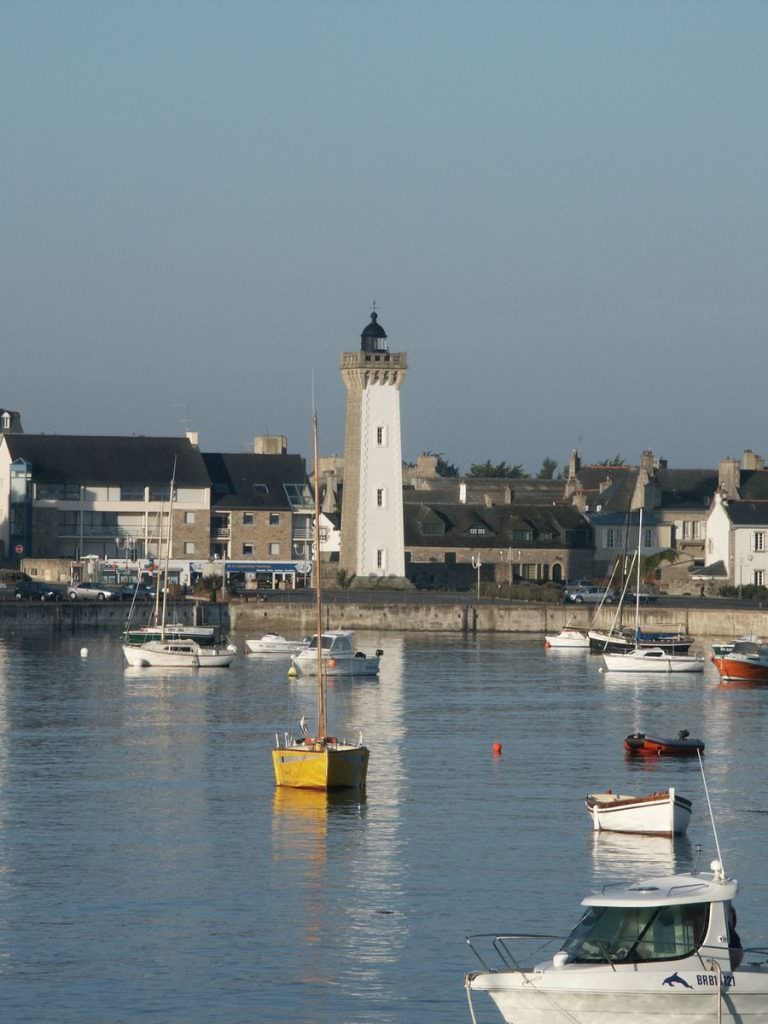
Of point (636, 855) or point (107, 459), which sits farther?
point (107, 459)

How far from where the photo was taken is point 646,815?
4003cm

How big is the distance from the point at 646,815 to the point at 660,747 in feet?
44.9

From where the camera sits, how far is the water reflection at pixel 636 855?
3603 cm

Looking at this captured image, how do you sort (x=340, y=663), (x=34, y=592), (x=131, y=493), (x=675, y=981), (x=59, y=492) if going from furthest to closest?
(x=131, y=493), (x=59, y=492), (x=34, y=592), (x=340, y=663), (x=675, y=981)

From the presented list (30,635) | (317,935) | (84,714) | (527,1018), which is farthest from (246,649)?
(527,1018)

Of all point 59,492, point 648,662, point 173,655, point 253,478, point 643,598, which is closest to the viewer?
point 173,655

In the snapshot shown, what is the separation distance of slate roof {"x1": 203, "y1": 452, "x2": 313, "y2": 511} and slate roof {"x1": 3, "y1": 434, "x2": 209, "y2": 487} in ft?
5.19

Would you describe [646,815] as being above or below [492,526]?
below

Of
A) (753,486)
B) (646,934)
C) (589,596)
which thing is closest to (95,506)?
(589,596)

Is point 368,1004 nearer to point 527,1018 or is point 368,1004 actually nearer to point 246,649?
point 527,1018

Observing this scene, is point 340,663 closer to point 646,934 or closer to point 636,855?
point 636,855

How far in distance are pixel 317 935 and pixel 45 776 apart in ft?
66.6

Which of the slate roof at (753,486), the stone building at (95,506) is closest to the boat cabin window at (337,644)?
the stone building at (95,506)

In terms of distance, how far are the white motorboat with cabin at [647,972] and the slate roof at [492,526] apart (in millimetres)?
104031
